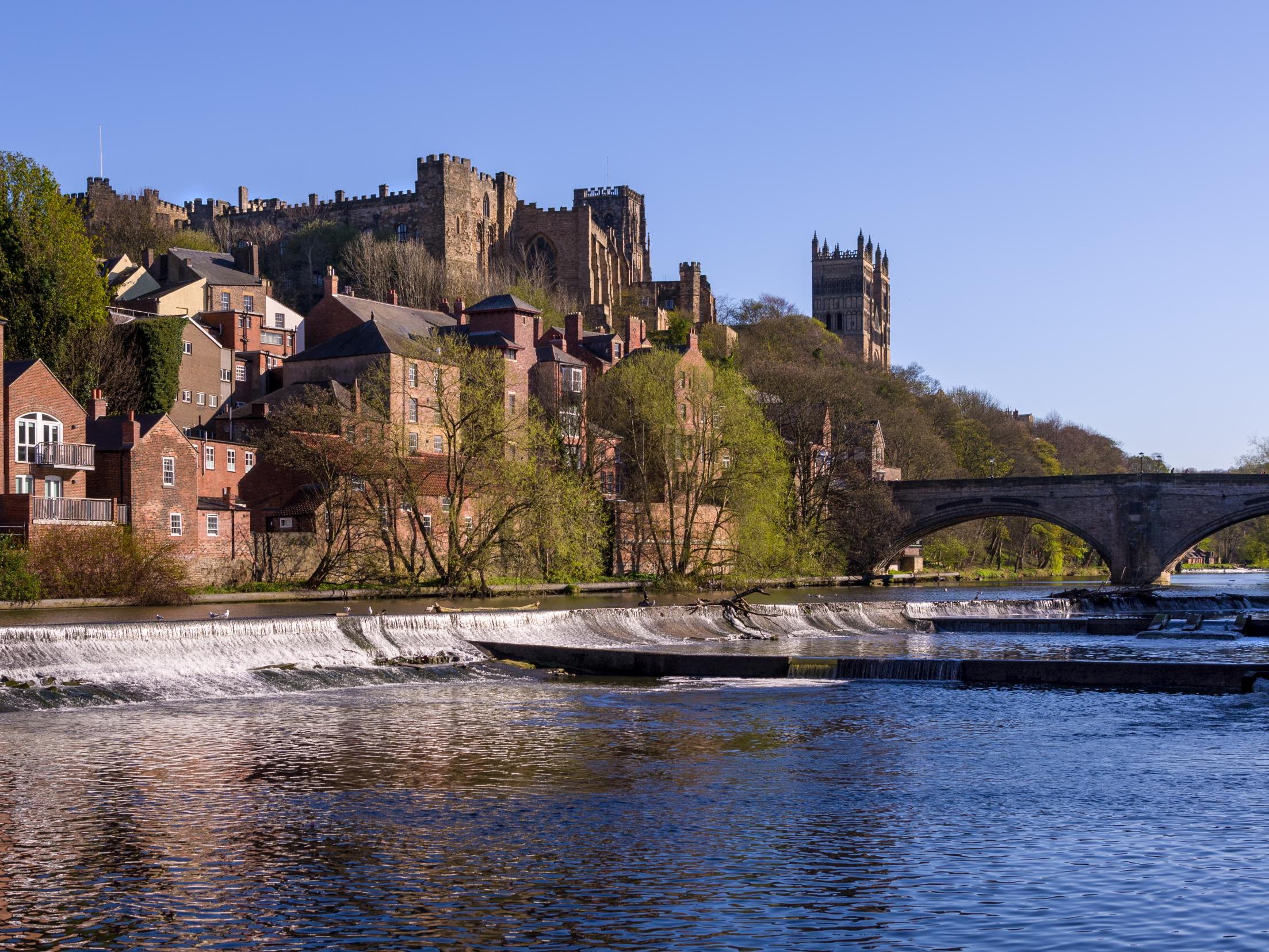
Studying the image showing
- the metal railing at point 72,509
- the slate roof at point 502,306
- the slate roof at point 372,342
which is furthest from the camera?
the slate roof at point 502,306

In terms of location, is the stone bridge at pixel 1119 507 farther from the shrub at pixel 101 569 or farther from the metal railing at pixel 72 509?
the shrub at pixel 101 569

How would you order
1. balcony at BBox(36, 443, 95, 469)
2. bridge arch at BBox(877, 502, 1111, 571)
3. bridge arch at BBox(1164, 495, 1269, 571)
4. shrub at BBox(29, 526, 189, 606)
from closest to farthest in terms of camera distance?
shrub at BBox(29, 526, 189, 606) < balcony at BBox(36, 443, 95, 469) < bridge arch at BBox(1164, 495, 1269, 571) < bridge arch at BBox(877, 502, 1111, 571)

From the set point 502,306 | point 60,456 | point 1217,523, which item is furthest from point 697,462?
point 1217,523

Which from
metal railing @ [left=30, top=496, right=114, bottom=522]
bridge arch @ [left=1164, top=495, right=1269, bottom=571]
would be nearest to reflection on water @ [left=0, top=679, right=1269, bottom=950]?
metal railing @ [left=30, top=496, right=114, bottom=522]

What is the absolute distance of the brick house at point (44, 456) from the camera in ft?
147

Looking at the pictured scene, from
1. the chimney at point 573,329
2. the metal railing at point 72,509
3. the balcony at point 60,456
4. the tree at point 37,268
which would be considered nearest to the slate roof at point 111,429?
the balcony at point 60,456

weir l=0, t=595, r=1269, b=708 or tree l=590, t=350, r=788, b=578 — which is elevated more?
tree l=590, t=350, r=788, b=578

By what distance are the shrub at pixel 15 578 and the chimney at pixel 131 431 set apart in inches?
325

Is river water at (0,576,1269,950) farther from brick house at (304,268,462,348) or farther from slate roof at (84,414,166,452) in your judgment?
brick house at (304,268,462,348)

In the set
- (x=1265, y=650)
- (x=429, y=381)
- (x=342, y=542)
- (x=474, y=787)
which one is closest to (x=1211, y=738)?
(x=474, y=787)

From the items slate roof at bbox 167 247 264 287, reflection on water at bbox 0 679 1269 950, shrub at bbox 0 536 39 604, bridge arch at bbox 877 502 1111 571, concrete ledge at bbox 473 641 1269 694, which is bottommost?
reflection on water at bbox 0 679 1269 950

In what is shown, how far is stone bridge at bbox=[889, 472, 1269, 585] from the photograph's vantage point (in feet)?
227

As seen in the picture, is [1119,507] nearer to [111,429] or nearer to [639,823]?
[111,429]

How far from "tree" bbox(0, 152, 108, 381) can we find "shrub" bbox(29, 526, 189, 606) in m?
15.3
